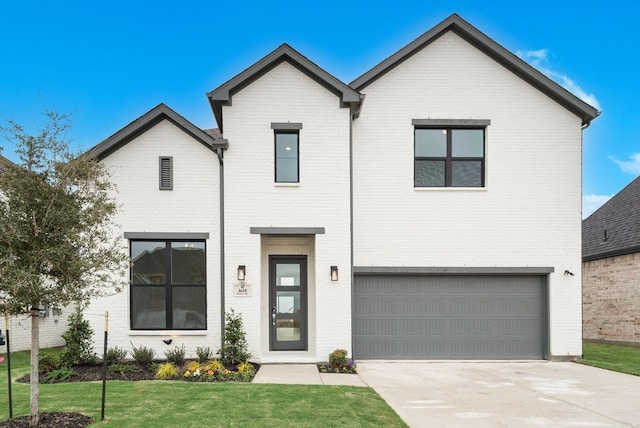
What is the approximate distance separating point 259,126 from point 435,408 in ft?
24.6

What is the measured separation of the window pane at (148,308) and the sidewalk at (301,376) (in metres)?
2.95

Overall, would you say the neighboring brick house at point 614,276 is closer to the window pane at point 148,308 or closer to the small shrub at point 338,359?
the small shrub at point 338,359

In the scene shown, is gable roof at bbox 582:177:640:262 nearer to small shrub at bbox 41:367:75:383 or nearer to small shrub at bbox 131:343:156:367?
small shrub at bbox 131:343:156:367

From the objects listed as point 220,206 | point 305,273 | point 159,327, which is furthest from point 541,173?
point 159,327

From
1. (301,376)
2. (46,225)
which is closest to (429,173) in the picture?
(301,376)

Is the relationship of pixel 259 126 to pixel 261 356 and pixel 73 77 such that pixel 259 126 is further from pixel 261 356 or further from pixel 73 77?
pixel 73 77

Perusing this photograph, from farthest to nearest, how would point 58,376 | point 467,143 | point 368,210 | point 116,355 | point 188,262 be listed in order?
point 467,143 < point 368,210 < point 188,262 < point 116,355 < point 58,376

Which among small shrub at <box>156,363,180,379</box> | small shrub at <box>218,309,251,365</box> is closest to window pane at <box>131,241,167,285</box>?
small shrub at <box>218,309,251,365</box>

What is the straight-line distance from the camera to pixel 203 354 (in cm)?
1077

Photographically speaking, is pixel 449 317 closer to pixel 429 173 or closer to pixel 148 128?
pixel 429 173

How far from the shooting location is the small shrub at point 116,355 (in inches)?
415

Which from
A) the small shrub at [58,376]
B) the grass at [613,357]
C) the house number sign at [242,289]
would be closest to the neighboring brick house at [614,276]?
the grass at [613,357]

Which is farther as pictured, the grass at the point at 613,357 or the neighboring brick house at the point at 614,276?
the neighboring brick house at the point at 614,276

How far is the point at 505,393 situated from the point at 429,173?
5833 mm
